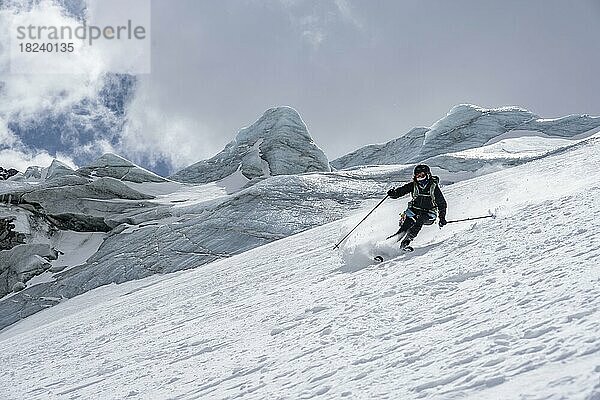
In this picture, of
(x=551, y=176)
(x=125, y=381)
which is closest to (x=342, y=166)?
(x=551, y=176)

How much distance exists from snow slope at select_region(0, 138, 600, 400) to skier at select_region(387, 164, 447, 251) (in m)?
0.47

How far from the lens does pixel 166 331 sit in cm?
1059

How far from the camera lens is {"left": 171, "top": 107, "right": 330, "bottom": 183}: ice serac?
61.0 meters

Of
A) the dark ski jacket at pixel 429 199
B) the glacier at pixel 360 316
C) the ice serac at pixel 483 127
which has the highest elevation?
the ice serac at pixel 483 127

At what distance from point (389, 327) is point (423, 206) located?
6085 mm

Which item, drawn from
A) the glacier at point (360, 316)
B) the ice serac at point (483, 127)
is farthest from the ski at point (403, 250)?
the ice serac at point (483, 127)

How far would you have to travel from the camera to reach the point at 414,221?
1172 centimetres

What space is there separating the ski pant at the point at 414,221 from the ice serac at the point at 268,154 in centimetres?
4762

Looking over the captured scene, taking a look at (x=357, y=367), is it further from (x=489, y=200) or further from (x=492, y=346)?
(x=489, y=200)

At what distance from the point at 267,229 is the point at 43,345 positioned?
54.2 feet

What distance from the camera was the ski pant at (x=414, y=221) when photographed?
456 inches

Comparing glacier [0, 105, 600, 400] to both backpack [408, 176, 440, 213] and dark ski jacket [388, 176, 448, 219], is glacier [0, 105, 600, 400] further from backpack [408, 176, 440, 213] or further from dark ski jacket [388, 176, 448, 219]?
backpack [408, 176, 440, 213]

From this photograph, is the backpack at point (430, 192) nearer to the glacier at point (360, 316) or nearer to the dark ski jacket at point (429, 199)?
the dark ski jacket at point (429, 199)

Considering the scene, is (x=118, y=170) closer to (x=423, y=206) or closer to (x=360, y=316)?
(x=423, y=206)
